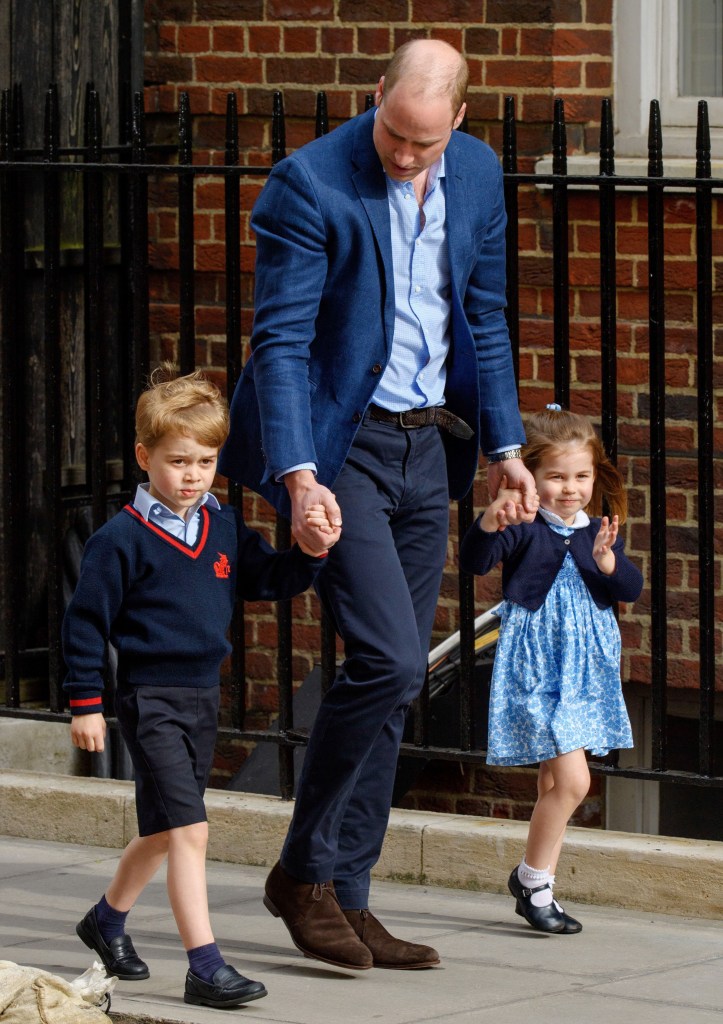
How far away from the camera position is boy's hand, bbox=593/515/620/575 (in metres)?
4.39

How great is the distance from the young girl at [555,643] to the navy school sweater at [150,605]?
0.74 m

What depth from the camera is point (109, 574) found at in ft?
12.7

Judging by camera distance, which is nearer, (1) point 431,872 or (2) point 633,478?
(1) point 431,872

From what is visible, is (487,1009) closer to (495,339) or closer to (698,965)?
(698,965)

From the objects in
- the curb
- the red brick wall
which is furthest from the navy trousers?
the red brick wall

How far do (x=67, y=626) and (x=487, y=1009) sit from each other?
1.17 meters

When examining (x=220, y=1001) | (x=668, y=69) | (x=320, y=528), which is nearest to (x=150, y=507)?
(x=320, y=528)

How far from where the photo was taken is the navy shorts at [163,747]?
3.87 metres

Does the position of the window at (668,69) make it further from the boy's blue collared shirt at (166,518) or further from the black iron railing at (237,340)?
the boy's blue collared shirt at (166,518)

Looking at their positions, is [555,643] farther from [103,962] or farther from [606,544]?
[103,962]

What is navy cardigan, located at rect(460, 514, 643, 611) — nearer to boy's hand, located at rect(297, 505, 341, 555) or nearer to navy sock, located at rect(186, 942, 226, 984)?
boy's hand, located at rect(297, 505, 341, 555)

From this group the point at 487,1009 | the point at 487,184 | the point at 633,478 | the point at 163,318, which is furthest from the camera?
the point at 163,318

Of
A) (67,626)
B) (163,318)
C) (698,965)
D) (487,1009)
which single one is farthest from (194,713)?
(163,318)

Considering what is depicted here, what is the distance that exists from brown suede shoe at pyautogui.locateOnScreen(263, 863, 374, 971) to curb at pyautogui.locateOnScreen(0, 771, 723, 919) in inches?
39.9
